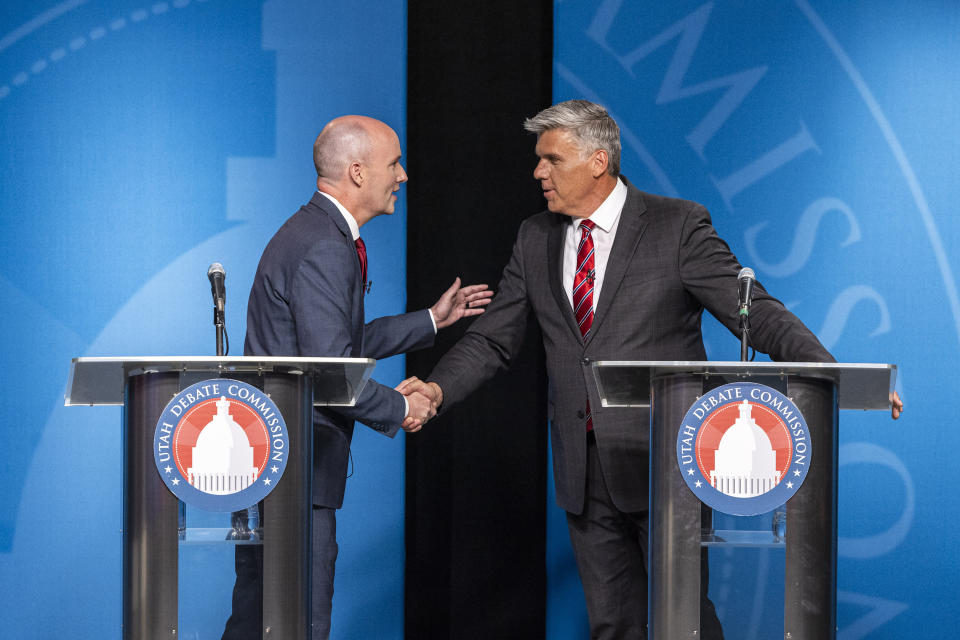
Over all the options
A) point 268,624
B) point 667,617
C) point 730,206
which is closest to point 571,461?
point 667,617

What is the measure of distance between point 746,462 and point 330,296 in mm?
1196

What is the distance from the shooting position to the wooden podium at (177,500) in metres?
2.11

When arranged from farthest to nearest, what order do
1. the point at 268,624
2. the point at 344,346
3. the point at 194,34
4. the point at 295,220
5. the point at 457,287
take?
the point at 194,34 < the point at 457,287 < the point at 295,220 < the point at 344,346 < the point at 268,624

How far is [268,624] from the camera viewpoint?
216cm

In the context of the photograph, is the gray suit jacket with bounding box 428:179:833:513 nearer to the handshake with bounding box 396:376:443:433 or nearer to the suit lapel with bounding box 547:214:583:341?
the suit lapel with bounding box 547:214:583:341

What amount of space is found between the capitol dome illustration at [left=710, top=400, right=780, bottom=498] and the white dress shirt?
102 centimetres

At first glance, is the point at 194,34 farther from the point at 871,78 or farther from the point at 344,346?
the point at 871,78

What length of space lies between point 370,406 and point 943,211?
7.96ft

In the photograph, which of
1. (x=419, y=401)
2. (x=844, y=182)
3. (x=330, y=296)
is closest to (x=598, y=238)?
(x=419, y=401)

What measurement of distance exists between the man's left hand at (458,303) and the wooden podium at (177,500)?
136 cm

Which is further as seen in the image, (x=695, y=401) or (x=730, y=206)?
(x=730, y=206)

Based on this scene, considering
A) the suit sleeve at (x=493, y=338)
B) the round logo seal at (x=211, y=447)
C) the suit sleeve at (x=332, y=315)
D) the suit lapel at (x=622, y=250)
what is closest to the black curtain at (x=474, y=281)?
the suit sleeve at (x=493, y=338)

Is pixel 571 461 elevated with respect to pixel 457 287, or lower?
lower

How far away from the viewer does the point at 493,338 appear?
11.3 feet
